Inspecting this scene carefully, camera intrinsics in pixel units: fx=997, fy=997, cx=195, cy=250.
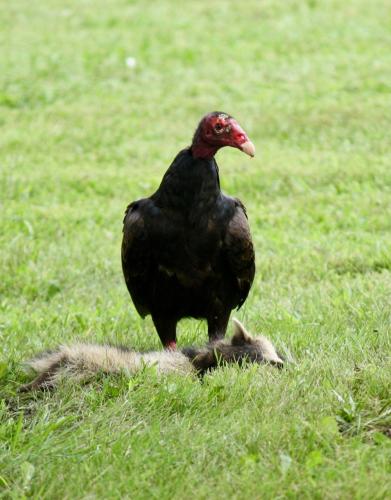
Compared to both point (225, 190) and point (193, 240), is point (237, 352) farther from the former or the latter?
point (225, 190)

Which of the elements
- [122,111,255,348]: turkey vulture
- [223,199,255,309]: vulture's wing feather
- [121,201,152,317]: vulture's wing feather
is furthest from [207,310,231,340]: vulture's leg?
[121,201,152,317]: vulture's wing feather

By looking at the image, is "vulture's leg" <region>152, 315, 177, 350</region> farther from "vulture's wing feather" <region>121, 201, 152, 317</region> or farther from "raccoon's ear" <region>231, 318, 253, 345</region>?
"raccoon's ear" <region>231, 318, 253, 345</region>

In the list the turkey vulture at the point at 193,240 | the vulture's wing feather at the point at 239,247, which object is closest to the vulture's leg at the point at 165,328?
the turkey vulture at the point at 193,240

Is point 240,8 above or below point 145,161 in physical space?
above

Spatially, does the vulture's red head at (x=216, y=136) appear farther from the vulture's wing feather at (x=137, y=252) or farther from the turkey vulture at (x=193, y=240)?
the vulture's wing feather at (x=137, y=252)

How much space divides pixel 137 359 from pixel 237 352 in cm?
51

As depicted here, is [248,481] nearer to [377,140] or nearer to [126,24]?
[377,140]

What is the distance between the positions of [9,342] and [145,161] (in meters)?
5.82

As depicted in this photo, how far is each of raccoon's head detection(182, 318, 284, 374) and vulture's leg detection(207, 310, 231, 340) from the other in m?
0.65

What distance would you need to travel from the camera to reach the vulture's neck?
18.2 feet

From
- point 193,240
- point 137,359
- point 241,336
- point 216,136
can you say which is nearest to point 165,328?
point 193,240

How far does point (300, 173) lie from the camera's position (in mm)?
10328

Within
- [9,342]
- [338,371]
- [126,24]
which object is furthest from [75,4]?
[338,371]

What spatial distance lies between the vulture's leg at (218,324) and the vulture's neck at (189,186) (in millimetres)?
692
